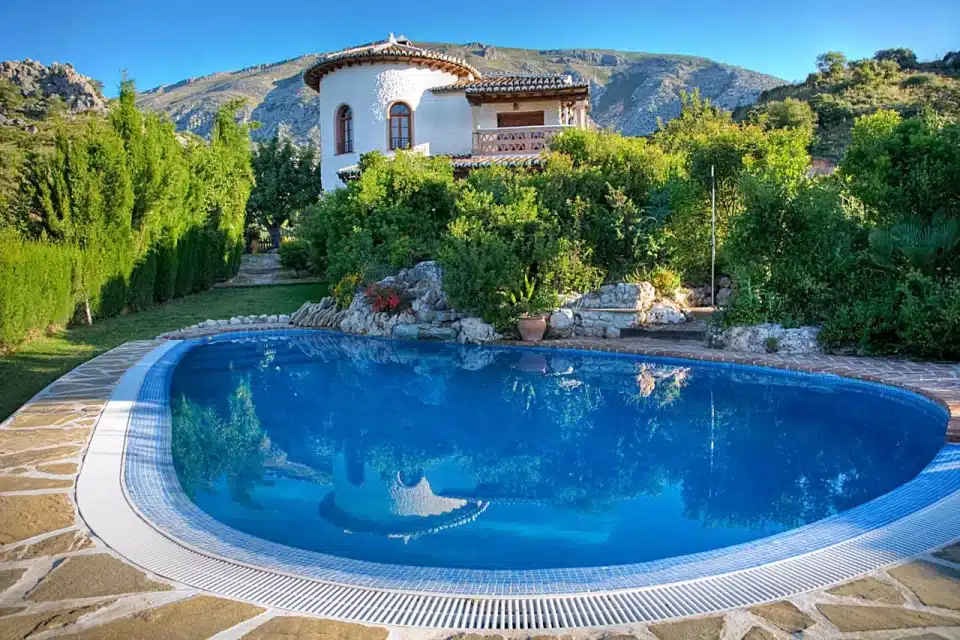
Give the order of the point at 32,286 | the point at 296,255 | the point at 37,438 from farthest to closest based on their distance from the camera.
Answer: the point at 296,255 → the point at 32,286 → the point at 37,438

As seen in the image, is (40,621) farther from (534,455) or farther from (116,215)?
(116,215)

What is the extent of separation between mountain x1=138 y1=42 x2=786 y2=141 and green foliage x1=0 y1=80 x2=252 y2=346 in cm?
6697

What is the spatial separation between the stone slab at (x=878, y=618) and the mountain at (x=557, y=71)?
83635 millimetres

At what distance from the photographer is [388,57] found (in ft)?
76.8

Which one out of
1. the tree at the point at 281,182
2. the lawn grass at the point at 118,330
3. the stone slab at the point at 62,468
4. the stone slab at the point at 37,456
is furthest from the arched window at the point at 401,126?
the stone slab at the point at 62,468

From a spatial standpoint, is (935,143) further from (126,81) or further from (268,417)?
(126,81)

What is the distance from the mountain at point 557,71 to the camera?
293ft

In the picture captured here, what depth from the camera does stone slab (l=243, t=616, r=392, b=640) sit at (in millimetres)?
3119

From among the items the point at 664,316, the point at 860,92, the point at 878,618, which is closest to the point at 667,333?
the point at 664,316

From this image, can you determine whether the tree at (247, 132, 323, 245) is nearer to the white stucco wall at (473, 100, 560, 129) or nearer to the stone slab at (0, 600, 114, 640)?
the white stucco wall at (473, 100, 560, 129)

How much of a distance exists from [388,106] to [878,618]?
23.3 metres

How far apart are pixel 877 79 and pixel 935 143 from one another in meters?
38.4

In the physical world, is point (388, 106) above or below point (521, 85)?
below

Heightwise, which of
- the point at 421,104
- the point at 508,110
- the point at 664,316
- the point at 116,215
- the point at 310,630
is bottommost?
the point at 310,630
